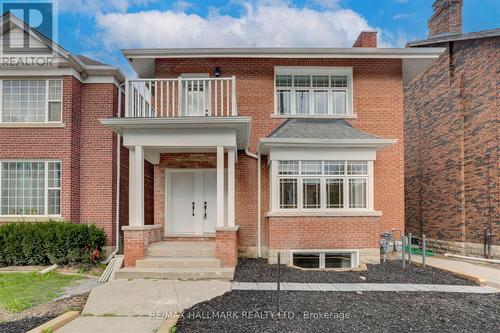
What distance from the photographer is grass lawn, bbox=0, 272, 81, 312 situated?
586 centimetres

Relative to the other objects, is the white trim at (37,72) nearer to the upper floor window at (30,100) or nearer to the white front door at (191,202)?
the upper floor window at (30,100)

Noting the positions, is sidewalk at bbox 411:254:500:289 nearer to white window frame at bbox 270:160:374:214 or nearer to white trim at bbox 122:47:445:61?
white window frame at bbox 270:160:374:214

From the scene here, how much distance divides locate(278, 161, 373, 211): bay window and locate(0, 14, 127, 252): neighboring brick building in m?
5.84

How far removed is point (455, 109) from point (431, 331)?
32.2 feet

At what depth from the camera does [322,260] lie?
9.47 metres

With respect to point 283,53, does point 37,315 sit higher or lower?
lower

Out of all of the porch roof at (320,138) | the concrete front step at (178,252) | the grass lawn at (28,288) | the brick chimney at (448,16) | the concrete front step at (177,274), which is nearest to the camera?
the grass lawn at (28,288)

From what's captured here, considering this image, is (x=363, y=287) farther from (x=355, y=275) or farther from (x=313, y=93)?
(x=313, y=93)

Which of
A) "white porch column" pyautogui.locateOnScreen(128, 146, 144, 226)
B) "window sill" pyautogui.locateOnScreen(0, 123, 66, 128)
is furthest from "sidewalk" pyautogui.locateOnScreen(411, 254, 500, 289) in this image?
"window sill" pyautogui.locateOnScreen(0, 123, 66, 128)

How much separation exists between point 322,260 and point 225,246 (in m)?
3.10

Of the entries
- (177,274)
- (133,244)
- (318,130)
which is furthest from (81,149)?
(318,130)

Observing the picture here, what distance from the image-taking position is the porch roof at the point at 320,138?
904cm

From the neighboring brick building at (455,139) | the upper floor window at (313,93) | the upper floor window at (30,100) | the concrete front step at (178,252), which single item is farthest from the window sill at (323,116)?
the upper floor window at (30,100)

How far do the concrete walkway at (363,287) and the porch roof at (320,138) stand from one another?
3652 mm
